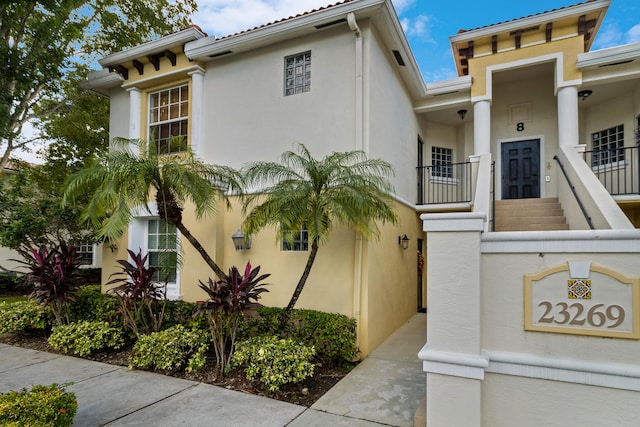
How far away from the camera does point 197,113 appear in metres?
8.75

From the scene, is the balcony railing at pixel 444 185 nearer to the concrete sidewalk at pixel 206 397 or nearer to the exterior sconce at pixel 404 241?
the exterior sconce at pixel 404 241

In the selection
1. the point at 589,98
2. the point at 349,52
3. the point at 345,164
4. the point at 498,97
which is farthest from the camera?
the point at 498,97

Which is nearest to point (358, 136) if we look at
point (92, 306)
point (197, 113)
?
point (197, 113)

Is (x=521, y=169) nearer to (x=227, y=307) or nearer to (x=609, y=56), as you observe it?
(x=609, y=56)

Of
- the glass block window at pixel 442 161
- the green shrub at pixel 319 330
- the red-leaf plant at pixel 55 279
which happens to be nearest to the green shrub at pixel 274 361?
the green shrub at pixel 319 330

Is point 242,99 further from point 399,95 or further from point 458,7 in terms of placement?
point 458,7

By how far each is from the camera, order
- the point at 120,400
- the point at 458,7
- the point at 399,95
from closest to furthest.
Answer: the point at 120,400 < the point at 399,95 < the point at 458,7

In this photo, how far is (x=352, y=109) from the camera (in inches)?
277

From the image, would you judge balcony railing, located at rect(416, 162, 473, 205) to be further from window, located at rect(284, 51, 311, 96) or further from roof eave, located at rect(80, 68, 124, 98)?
roof eave, located at rect(80, 68, 124, 98)

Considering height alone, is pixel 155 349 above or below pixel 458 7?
below

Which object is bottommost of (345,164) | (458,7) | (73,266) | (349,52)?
(73,266)

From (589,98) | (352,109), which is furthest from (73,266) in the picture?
(589,98)

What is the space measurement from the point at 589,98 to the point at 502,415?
9.80 meters

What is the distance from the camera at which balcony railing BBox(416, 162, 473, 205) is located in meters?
11.0
